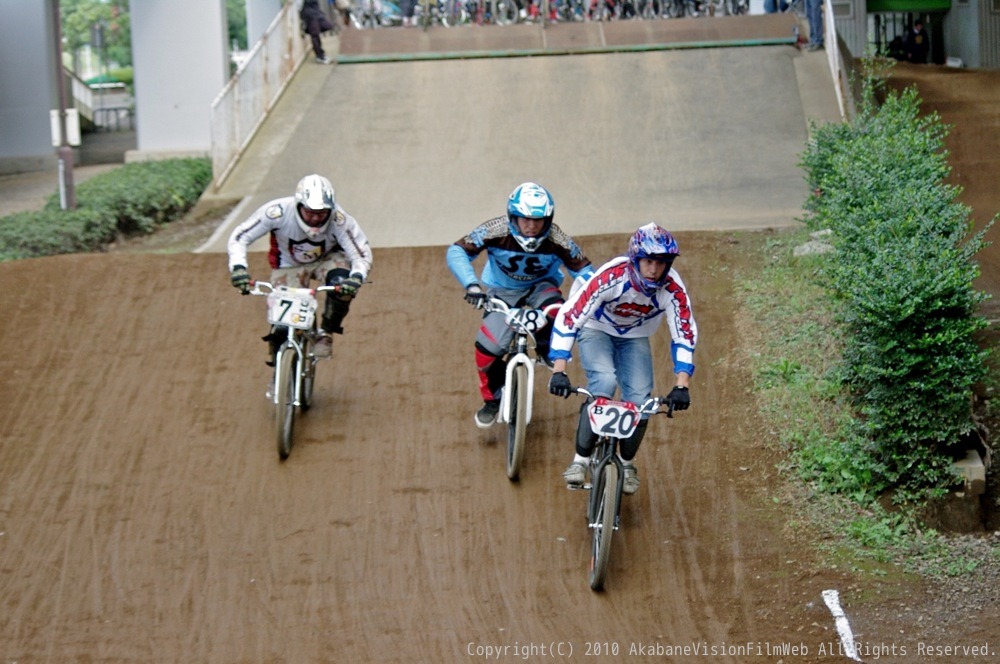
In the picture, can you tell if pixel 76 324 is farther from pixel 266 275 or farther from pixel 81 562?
pixel 81 562

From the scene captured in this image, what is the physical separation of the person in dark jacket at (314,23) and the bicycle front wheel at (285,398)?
58.1 feet

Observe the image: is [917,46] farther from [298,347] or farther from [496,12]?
[298,347]

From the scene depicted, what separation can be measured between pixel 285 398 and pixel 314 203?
4.88 feet

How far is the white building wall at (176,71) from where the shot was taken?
25.2 meters

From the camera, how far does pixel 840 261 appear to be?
9.84 metres

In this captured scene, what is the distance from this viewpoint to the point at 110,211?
18562 mm

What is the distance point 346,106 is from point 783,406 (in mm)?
15764

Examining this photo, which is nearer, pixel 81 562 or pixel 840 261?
pixel 81 562

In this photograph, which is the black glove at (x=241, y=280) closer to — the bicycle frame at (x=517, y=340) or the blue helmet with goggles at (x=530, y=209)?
the bicycle frame at (x=517, y=340)

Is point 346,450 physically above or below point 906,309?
below

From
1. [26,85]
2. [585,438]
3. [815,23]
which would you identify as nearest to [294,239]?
[585,438]

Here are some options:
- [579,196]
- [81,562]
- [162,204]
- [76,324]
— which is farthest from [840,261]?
[162,204]

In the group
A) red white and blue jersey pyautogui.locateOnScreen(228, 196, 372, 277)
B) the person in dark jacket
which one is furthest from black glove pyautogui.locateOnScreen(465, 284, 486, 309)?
the person in dark jacket

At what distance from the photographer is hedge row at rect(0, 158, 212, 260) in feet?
54.7
